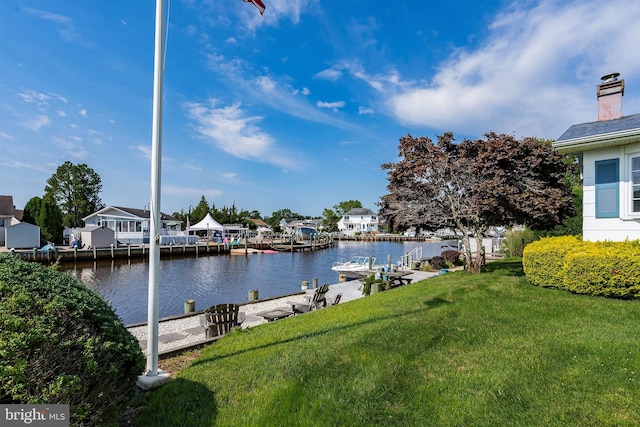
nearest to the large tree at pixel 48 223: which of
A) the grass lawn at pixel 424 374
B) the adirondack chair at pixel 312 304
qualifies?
the adirondack chair at pixel 312 304

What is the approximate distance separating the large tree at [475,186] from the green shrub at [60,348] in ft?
37.4

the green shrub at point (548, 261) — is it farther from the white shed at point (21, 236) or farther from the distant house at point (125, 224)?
the white shed at point (21, 236)

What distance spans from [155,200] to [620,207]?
11.1 m

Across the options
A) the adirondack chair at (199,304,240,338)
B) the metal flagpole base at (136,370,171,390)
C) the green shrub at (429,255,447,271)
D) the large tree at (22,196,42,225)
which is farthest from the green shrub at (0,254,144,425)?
the large tree at (22,196,42,225)

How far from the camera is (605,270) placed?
7836 millimetres

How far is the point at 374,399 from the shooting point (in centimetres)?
376

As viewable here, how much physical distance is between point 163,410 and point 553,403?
423 centimetres

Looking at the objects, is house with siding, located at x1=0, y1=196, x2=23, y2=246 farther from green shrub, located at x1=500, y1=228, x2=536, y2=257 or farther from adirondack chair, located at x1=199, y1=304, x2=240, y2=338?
green shrub, located at x1=500, y1=228, x2=536, y2=257

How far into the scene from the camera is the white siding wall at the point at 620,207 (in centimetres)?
873

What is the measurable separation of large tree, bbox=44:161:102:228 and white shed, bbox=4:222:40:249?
91.2ft

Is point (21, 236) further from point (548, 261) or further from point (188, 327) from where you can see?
point (548, 261)

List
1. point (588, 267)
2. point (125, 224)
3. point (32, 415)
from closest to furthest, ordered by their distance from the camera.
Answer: point (32, 415), point (588, 267), point (125, 224)

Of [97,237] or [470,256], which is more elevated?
[470,256]

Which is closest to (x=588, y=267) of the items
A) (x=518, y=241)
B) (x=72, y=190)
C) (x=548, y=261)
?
(x=548, y=261)
